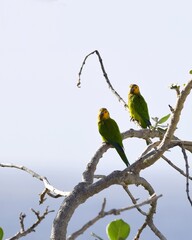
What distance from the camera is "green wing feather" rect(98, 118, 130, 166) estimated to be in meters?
5.83

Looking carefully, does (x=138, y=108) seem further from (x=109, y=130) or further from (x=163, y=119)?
(x=163, y=119)

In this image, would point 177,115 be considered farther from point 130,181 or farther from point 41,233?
point 41,233

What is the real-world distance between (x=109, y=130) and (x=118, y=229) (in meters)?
3.77

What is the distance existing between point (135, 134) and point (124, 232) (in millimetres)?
1845

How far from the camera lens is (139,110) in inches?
332

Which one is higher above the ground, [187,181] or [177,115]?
[177,115]

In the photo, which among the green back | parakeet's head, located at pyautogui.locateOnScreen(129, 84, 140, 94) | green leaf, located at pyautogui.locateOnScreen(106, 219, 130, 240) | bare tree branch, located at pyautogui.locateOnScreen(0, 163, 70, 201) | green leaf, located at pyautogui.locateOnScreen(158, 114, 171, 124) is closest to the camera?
green leaf, located at pyautogui.locateOnScreen(106, 219, 130, 240)

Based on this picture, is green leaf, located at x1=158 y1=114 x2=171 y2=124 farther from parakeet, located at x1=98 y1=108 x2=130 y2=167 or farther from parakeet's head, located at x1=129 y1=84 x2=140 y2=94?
parakeet's head, located at x1=129 y1=84 x2=140 y2=94

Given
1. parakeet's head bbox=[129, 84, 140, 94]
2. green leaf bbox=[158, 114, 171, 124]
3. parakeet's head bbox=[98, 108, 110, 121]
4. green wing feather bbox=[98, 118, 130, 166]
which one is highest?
parakeet's head bbox=[129, 84, 140, 94]

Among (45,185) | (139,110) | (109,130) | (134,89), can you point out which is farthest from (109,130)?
(45,185)

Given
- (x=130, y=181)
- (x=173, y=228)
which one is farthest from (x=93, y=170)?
(x=173, y=228)

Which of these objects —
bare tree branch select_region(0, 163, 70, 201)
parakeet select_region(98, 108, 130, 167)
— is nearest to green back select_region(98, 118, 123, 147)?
parakeet select_region(98, 108, 130, 167)

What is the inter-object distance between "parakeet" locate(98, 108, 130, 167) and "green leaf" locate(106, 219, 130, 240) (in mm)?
2864

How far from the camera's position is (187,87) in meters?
3.00
